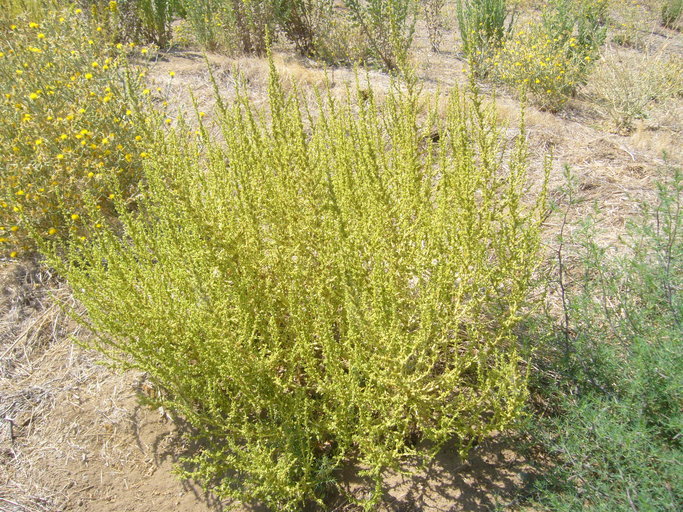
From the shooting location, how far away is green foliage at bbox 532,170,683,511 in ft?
5.57

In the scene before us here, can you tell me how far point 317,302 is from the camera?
2162 millimetres

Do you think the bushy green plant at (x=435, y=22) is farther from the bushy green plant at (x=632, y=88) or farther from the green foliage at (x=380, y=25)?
the bushy green plant at (x=632, y=88)

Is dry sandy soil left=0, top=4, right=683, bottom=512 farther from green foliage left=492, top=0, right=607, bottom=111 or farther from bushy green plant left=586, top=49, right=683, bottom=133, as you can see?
green foliage left=492, top=0, right=607, bottom=111

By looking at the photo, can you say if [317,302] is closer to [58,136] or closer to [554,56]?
[58,136]

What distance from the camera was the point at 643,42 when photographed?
8.33 meters

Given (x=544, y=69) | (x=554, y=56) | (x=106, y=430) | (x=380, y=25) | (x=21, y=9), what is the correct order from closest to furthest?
(x=106, y=430)
(x=544, y=69)
(x=21, y=9)
(x=554, y=56)
(x=380, y=25)

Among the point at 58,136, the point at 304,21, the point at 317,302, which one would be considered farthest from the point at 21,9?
the point at 317,302

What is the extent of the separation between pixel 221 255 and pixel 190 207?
249 mm

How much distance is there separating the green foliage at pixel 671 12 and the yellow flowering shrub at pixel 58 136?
10372mm

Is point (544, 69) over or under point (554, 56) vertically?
under

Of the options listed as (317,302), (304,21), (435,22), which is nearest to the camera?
(317,302)

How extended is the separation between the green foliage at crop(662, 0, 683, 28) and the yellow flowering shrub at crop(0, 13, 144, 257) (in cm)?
1037

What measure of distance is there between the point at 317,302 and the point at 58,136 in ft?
8.93

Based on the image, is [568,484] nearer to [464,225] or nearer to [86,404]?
[464,225]
